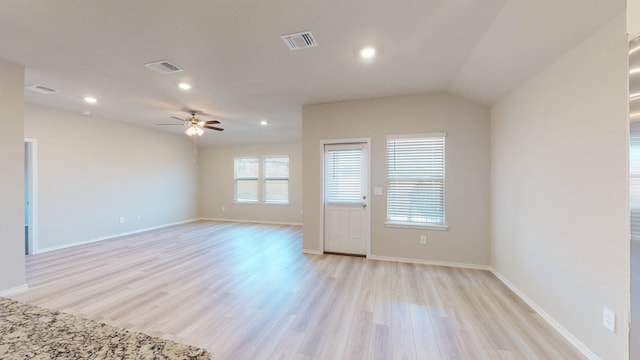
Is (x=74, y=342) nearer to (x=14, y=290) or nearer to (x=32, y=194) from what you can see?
(x=14, y=290)

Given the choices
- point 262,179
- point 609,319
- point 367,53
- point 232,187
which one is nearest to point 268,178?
point 262,179

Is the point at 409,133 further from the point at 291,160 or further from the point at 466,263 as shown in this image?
the point at 291,160

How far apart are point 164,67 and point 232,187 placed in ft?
18.2

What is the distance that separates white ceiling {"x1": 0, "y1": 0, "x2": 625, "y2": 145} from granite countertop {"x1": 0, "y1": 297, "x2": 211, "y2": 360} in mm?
2184

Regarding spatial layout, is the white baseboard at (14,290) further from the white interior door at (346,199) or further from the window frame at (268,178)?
the window frame at (268,178)

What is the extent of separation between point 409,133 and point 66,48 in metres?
4.40

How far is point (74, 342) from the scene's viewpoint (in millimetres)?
659

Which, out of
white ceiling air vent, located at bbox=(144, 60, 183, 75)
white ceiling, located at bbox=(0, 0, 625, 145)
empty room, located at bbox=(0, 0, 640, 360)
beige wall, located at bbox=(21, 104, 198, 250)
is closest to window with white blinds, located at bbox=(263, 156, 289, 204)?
empty room, located at bbox=(0, 0, 640, 360)

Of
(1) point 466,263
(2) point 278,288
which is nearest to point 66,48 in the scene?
(2) point 278,288

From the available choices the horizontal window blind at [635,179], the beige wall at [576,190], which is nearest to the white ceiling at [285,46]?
the beige wall at [576,190]

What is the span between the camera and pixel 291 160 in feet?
25.5

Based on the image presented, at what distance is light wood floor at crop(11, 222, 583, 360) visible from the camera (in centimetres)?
208

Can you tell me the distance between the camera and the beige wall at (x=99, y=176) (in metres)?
4.80

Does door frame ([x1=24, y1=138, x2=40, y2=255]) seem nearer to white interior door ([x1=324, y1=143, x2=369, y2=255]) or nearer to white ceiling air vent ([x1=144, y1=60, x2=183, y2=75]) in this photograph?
white ceiling air vent ([x1=144, y1=60, x2=183, y2=75])
